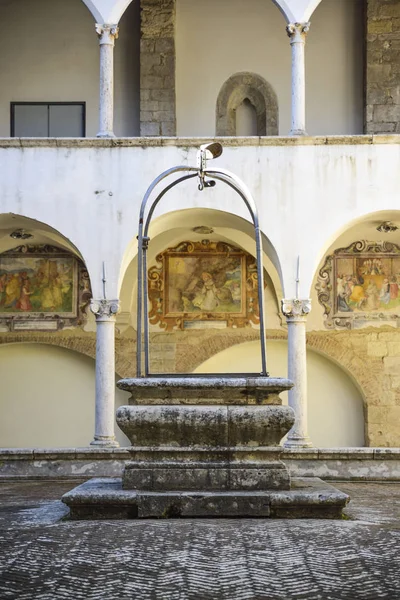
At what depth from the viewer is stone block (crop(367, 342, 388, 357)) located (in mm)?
16203

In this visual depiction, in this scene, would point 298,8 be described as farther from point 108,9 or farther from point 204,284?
point 204,284

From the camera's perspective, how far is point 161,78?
1508 centimetres

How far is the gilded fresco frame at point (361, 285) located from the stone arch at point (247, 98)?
232 centimetres

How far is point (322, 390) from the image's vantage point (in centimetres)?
1672

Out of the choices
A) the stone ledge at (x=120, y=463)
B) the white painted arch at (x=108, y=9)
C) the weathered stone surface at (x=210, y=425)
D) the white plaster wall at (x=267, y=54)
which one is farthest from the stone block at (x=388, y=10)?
the weathered stone surface at (x=210, y=425)

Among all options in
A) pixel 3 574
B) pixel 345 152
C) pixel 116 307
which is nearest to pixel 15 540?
pixel 3 574

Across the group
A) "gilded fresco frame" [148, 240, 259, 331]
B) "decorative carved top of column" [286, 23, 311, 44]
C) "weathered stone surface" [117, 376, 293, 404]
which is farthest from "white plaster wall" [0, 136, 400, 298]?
"weathered stone surface" [117, 376, 293, 404]

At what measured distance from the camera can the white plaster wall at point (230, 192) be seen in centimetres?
1295

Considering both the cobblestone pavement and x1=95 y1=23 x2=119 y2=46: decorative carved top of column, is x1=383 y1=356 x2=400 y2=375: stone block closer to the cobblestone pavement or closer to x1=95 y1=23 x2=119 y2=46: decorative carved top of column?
x1=95 y1=23 x2=119 y2=46: decorative carved top of column

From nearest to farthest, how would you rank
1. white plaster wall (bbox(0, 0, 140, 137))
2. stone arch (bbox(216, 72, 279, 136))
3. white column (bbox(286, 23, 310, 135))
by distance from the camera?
white column (bbox(286, 23, 310, 135))
stone arch (bbox(216, 72, 279, 136))
white plaster wall (bbox(0, 0, 140, 137))

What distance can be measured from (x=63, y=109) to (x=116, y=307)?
4.15 meters

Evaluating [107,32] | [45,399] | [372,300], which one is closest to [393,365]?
[372,300]

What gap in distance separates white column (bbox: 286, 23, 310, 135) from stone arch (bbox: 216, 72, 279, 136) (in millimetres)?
2257

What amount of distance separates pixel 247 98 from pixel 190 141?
300 cm
